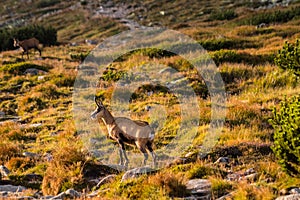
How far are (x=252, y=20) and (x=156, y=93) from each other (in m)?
23.7

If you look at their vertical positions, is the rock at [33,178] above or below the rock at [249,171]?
below

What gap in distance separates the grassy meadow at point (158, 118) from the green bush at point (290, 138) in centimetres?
37

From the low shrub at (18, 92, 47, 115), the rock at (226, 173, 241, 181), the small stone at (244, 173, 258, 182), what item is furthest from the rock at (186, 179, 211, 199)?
the low shrub at (18, 92, 47, 115)

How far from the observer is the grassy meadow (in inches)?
298

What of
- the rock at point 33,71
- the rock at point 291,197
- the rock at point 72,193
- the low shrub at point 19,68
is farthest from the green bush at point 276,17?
the rock at point 291,197

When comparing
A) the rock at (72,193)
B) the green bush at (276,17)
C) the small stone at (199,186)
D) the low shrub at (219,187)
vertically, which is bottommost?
the rock at (72,193)

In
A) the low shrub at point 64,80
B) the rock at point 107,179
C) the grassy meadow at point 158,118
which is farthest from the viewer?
the low shrub at point 64,80

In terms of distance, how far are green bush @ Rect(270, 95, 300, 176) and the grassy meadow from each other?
0.37 meters

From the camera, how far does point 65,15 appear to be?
64812 mm

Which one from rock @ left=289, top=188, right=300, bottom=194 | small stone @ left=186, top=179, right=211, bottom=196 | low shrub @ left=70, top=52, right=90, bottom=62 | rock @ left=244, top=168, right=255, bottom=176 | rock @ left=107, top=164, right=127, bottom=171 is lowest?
rock @ left=107, top=164, right=127, bottom=171

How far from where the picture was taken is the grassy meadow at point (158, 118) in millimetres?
7566

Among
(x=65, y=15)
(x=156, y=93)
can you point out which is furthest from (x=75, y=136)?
(x=65, y=15)

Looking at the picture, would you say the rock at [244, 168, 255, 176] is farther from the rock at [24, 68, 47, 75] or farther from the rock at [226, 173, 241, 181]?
the rock at [24, 68, 47, 75]

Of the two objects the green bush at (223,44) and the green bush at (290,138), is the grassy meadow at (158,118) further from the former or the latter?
the green bush at (290,138)
